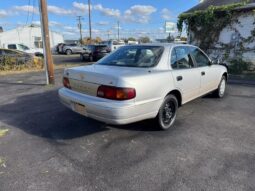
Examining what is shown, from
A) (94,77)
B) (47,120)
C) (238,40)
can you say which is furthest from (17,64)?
(238,40)

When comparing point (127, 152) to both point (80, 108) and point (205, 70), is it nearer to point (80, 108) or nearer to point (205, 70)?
point (80, 108)

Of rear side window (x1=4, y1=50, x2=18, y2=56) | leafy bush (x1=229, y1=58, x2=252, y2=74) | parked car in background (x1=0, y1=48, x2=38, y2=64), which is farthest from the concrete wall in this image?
rear side window (x1=4, y1=50, x2=18, y2=56)

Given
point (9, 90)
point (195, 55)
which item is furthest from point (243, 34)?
point (9, 90)

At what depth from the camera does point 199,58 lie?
5.07m

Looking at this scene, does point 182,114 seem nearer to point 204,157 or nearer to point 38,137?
point 204,157

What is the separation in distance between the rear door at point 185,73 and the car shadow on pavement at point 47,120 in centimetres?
166

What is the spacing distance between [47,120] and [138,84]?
2.40m

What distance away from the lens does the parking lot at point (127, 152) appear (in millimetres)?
2666

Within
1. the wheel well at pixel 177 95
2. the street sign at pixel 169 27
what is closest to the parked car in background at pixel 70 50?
the street sign at pixel 169 27

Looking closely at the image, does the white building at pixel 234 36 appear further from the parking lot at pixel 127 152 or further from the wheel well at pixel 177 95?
the wheel well at pixel 177 95

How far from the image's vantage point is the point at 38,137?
3893 millimetres

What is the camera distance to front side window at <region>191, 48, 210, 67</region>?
4914 millimetres

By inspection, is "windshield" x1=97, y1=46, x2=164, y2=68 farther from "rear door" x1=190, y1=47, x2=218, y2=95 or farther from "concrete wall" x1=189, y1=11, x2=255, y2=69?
"concrete wall" x1=189, y1=11, x2=255, y2=69

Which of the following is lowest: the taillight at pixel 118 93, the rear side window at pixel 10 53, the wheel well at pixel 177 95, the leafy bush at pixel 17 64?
the leafy bush at pixel 17 64
